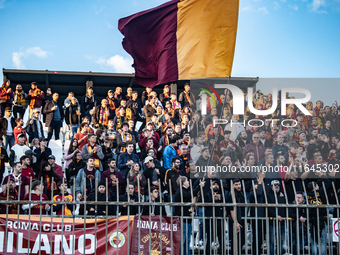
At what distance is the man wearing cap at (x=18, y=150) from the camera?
10734mm

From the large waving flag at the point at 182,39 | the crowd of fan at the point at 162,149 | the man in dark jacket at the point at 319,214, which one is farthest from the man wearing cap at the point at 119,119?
the man in dark jacket at the point at 319,214

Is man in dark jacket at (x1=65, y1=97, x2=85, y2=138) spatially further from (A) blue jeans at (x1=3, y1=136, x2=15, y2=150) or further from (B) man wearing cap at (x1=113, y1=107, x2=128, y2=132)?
(A) blue jeans at (x1=3, y1=136, x2=15, y2=150)

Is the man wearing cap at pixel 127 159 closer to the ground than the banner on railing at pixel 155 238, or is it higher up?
Result: higher up

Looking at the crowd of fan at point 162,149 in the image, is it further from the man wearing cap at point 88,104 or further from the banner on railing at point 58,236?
the banner on railing at point 58,236

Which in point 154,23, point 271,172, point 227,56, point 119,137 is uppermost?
point 154,23

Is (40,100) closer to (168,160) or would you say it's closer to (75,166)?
(75,166)

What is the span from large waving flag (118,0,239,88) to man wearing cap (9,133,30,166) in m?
4.31

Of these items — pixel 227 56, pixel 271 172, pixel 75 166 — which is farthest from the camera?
pixel 75 166

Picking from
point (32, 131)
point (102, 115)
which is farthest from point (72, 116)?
point (32, 131)

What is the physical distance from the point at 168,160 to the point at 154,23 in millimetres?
4301

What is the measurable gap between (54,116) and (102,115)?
152cm

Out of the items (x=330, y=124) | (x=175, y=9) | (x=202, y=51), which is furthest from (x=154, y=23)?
(x=330, y=124)

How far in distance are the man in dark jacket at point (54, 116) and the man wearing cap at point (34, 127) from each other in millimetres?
670

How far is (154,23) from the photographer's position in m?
8.51
